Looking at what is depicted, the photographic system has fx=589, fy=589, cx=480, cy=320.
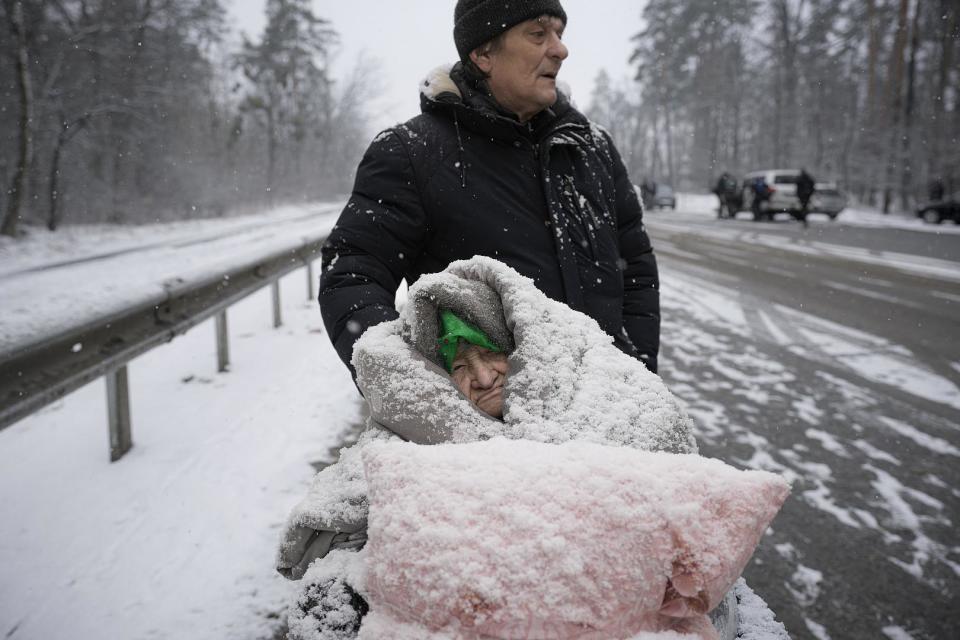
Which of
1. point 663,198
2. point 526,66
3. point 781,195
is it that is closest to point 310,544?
point 526,66

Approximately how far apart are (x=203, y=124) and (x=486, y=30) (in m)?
42.8

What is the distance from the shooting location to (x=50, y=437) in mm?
3623

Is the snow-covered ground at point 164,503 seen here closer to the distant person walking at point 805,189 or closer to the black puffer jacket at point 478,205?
the black puffer jacket at point 478,205

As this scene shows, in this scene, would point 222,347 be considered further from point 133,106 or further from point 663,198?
point 663,198

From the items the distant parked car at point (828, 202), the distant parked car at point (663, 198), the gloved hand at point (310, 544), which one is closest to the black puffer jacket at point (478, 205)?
the gloved hand at point (310, 544)

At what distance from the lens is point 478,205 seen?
175cm

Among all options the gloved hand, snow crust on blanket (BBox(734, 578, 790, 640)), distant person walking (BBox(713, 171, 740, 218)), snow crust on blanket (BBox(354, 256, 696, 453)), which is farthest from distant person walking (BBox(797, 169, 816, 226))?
the gloved hand

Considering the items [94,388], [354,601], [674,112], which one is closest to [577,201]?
[354,601]

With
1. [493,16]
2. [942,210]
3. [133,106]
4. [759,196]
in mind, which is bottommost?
[493,16]

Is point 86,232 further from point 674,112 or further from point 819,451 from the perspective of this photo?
point 674,112

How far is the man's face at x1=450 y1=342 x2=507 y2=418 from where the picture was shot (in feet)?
4.29

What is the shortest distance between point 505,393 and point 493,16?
1199 millimetres

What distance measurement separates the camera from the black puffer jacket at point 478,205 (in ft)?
5.47

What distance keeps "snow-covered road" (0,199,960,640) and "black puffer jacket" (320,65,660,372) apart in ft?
4.64
